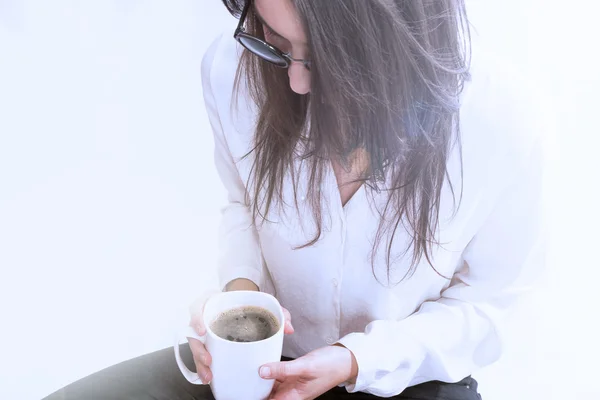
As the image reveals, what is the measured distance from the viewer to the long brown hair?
61 cm

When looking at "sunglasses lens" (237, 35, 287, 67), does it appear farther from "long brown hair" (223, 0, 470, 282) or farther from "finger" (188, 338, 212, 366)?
"finger" (188, 338, 212, 366)

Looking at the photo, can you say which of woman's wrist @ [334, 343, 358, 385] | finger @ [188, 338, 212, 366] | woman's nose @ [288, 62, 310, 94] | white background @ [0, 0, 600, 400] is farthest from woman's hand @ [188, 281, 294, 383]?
white background @ [0, 0, 600, 400]

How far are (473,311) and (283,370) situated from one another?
0.36 metres

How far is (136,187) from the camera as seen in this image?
189 cm

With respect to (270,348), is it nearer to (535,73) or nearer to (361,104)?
(361,104)

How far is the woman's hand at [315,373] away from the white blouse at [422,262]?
19 millimetres

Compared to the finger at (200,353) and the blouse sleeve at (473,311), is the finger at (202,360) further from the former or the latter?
the blouse sleeve at (473,311)

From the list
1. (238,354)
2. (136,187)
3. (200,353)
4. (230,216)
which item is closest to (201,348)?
(200,353)

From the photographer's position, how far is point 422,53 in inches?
25.1

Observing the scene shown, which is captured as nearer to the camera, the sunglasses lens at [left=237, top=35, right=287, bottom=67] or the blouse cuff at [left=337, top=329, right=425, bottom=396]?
the sunglasses lens at [left=237, top=35, right=287, bottom=67]

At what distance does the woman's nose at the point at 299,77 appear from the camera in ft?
2.32

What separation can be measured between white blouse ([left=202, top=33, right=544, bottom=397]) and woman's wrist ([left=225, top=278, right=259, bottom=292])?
0.01 meters

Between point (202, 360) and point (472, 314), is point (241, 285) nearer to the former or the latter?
point (202, 360)

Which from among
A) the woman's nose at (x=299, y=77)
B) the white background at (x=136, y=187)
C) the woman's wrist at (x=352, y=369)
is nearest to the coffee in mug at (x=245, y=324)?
the woman's wrist at (x=352, y=369)
